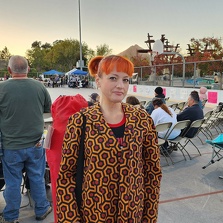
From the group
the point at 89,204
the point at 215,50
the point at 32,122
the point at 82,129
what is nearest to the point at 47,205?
the point at 32,122

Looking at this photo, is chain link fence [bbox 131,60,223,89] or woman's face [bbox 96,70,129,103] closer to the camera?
woman's face [bbox 96,70,129,103]

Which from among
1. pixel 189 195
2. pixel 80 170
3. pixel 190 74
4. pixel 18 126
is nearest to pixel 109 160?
pixel 80 170

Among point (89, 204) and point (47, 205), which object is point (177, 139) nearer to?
point (47, 205)

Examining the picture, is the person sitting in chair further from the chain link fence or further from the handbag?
the chain link fence

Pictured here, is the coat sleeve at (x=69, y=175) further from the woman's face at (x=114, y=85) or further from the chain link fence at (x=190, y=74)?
the chain link fence at (x=190, y=74)

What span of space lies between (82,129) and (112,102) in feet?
0.75

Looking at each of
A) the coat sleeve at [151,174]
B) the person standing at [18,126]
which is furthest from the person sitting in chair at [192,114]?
the coat sleeve at [151,174]

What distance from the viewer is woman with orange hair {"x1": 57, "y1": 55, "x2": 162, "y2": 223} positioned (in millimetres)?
1345

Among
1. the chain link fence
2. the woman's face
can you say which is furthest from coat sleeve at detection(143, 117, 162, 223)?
the chain link fence

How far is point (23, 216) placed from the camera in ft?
9.60

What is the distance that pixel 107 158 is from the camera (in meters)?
1.34

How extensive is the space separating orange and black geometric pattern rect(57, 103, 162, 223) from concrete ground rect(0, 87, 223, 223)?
1.65m

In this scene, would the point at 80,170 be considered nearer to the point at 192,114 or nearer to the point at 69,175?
the point at 69,175

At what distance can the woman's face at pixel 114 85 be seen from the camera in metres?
1.39
